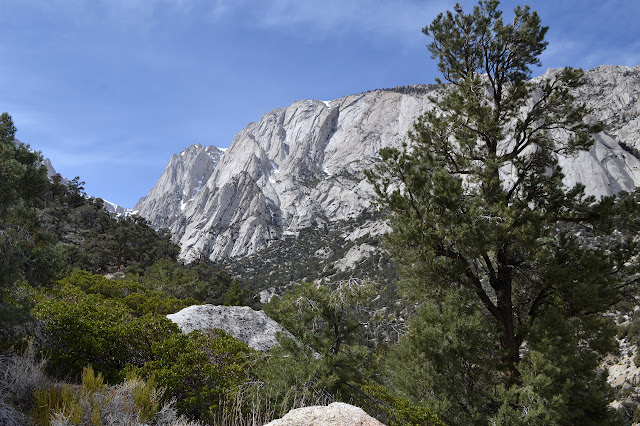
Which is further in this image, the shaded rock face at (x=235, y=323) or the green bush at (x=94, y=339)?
the shaded rock face at (x=235, y=323)

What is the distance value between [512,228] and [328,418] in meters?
6.20

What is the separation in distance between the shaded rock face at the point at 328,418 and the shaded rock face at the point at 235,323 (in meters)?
6.57

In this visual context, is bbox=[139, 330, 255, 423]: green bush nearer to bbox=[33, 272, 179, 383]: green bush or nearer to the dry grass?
the dry grass

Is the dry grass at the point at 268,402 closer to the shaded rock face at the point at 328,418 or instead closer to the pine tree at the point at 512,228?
the shaded rock face at the point at 328,418

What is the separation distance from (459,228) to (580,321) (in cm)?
357

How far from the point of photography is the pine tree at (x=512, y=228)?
7.46 m

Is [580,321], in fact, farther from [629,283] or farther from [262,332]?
[262,332]

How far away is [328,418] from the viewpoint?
349 centimetres

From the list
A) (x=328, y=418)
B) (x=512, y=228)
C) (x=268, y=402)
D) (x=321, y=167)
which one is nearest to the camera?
(x=328, y=418)

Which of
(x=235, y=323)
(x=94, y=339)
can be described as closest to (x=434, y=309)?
(x=235, y=323)

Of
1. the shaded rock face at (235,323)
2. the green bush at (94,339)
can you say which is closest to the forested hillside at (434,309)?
the green bush at (94,339)

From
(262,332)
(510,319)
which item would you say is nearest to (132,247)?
(262,332)

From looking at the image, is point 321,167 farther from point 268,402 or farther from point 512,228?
point 268,402

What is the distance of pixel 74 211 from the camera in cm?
4822
